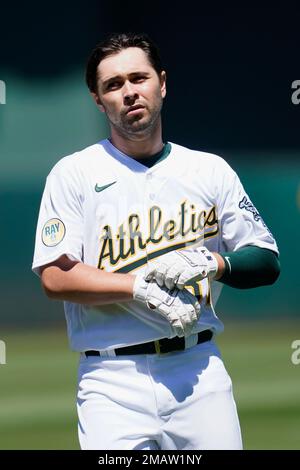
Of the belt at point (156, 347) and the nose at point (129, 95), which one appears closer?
the belt at point (156, 347)

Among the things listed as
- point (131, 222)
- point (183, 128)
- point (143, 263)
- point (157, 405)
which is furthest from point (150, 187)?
point (183, 128)

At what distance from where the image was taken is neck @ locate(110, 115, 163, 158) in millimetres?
3885

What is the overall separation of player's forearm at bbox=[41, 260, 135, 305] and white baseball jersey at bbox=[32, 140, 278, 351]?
2.8 inches

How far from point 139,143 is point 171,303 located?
71 centimetres

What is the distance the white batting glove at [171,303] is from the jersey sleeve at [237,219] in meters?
0.44

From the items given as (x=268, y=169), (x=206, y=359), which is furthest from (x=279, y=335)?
(x=206, y=359)

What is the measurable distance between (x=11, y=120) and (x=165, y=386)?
5.89 metres

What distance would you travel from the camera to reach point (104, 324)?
12.1 feet

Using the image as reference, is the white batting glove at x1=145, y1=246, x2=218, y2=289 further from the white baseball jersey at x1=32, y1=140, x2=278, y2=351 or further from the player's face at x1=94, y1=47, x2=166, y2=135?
the player's face at x1=94, y1=47, x2=166, y2=135

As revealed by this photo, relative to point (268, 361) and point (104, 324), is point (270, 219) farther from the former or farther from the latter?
point (104, 324)

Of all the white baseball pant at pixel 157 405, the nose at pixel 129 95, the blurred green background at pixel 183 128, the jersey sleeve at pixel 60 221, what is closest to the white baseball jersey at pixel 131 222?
the jersey sleeve at pixel 60 221

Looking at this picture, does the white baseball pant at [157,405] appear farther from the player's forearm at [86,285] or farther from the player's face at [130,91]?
the player's face at [130,91]

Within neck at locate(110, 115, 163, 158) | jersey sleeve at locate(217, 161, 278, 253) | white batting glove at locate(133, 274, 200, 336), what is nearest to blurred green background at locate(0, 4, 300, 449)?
jersey sleeve at locate(217, 161, 278, 253)

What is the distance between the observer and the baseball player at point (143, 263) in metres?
3.58
